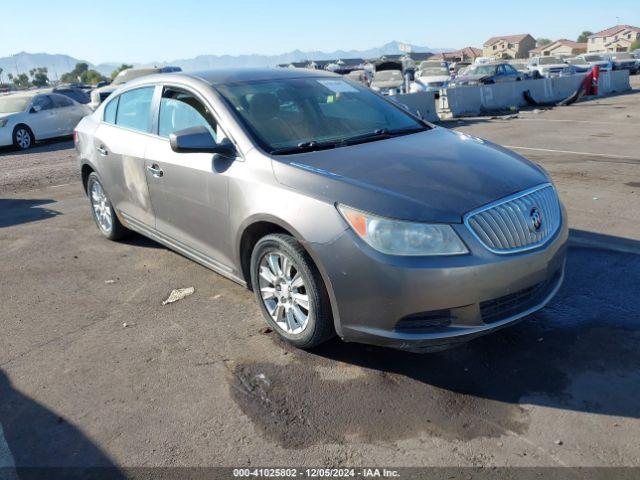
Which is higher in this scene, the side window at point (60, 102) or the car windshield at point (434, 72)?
the side window at point (60, 102)

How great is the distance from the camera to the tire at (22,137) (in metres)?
15.6

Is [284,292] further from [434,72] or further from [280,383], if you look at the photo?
[434,72]

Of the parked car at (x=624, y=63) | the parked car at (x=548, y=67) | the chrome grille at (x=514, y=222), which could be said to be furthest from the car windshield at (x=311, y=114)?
the parked car at (x=624, y=63)

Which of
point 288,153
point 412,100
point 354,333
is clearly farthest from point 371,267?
point 412,100

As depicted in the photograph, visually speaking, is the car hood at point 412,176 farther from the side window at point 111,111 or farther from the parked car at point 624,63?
the parked car at point 624,63

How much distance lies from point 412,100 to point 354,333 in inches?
568

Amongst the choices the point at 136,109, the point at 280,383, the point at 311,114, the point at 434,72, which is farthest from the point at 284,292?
the point at 434,72

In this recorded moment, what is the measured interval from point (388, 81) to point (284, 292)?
68.3ft

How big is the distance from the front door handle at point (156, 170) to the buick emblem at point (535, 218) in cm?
282

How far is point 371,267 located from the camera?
3.11m

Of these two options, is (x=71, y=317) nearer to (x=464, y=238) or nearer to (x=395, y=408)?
(x=395, y=408)

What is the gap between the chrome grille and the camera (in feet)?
10.4

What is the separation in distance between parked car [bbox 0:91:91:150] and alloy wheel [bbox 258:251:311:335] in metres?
14.1

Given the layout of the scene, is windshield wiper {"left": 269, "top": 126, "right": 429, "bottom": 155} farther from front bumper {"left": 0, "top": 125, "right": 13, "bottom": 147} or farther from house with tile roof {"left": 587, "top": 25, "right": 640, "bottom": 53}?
house with tile roof {"left": 587, "top": 25, "right": 640, "bottom": 53}
